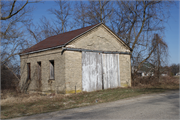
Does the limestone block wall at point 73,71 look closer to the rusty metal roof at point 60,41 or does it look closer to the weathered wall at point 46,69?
the weathered wall at point 46,69

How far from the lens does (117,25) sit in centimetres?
2562

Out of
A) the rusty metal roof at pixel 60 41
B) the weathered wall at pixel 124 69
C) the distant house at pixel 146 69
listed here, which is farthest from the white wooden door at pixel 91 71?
the distant house at pixel 146 69

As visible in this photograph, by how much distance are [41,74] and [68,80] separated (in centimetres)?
322

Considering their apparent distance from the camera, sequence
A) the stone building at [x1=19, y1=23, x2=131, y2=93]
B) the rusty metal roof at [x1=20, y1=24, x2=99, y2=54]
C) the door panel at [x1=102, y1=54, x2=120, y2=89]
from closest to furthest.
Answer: the stone building at [x1=19, y1=23, x2=131, y2=93], the rusty metal roof at [x1=20, y1=24, x2=99, y2=54], the door panel at [x1=102, y1=54, x2=120, y2=89]

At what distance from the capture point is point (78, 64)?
14.4 metres

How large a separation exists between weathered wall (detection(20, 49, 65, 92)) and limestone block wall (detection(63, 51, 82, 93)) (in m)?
0.35

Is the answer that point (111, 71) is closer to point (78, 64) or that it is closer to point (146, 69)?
point (78, 64)

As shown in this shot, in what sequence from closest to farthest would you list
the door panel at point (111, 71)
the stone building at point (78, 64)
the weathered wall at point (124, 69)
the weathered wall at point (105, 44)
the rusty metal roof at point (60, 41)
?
1. the stone building at point (78, 64)
2. the rusty metal roof at point (60, 41)
3. the weathered wall at point (105, 44)
4. the door panel at point (111, 71)
5. the weathered wall at point (124, 69)

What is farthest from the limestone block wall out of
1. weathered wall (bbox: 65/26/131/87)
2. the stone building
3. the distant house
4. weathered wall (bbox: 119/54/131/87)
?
the distant house

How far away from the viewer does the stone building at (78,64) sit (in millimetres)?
13938

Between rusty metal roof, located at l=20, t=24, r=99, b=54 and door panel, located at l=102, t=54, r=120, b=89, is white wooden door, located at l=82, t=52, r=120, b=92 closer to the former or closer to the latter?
door panel, located at l=102, t=54, r=120, b=89

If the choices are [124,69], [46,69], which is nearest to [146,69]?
[124,69]

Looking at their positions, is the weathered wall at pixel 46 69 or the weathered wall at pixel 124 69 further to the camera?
the weathered wall at pixel 124 69

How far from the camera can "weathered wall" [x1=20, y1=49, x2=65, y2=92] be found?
45.8ft
